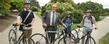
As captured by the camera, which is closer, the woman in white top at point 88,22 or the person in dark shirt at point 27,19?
the person in dark shirt at point 27,19

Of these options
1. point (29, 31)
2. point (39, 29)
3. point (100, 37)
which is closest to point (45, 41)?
point (29, 31)

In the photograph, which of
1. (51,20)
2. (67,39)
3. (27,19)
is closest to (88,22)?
(67,39)

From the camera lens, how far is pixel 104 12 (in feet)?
129

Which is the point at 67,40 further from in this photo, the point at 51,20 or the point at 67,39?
the point at 51,20

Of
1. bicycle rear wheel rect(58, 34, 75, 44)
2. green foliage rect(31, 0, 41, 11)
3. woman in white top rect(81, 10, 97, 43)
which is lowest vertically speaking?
green foliage rect(31, 0, 41, 11)

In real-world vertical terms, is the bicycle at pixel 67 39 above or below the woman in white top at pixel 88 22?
below

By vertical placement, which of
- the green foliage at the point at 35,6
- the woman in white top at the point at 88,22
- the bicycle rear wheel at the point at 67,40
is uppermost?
the woman in white top at the point at 88,22

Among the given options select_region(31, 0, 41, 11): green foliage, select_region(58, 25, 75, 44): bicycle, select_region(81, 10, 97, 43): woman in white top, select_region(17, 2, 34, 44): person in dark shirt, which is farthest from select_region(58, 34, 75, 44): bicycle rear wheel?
select_region(31, 0, 41, 11): green foliage

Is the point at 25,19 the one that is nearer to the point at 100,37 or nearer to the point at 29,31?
the point at 29,31

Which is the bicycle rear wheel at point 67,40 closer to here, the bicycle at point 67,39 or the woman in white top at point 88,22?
the bicycle at point 67,39

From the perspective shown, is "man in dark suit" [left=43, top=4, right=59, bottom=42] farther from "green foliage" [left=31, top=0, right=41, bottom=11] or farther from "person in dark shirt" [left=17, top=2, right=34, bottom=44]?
"green foliage" [left=31, top=0, right=41, bottom=11]

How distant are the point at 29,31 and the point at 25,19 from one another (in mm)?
418

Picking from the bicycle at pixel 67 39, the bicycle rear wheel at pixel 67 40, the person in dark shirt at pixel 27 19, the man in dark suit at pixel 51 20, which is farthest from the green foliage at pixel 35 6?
the person in dark shirt at pixel 27 19

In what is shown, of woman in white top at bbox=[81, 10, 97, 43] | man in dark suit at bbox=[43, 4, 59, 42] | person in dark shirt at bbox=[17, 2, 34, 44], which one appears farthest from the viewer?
woman in white top at bbox=[81, 10, 97, 43]
